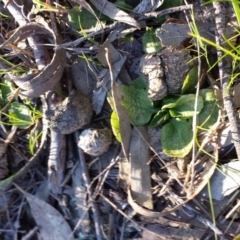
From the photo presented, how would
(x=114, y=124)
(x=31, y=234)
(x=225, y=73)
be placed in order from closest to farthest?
(x=225, y=73), (x=114, y=124), (x=31, y=234)

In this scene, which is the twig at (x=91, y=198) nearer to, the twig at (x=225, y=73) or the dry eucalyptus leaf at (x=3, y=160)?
the dry eucalyptus leaf at (x=3, y=160)

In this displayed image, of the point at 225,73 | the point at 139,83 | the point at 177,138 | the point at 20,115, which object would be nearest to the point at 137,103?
the point at 139,83

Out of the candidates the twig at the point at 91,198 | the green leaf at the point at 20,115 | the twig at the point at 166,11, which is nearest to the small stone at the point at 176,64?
the twig at the point at 166,11

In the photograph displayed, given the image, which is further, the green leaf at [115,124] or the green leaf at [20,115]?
the green leaf at [20,115]

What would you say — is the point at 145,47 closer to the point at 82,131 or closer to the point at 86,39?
the point at 86,39

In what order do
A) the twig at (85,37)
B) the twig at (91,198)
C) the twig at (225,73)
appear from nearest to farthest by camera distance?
the twig at (225,73) < the twig at (85,37) < the twig at (91,198)

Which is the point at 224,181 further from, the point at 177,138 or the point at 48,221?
the point at 48,221

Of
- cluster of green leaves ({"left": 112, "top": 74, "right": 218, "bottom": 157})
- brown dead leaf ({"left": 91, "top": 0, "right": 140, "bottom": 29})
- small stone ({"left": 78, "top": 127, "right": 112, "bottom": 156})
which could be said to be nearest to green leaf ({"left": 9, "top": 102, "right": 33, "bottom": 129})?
small stone ({"left": 78, "top": 127, "right": 112, "bottom": 156})

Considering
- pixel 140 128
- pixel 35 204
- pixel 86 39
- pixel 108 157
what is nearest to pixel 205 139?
pixel 140 128
